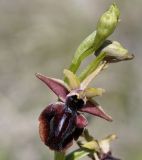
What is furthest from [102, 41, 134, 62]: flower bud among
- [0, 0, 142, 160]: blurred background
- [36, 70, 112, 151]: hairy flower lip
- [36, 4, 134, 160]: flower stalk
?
[0, 0, 142, 160]: blurred background

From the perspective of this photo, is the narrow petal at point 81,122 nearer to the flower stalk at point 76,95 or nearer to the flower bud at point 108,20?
the flower stalk at point 76,95

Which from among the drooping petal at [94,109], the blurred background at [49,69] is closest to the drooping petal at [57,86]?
the drooping petal at [94,109]

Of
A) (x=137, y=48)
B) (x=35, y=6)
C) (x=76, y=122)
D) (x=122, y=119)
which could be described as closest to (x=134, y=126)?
(x=122, y=119)

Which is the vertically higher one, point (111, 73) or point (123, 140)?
point (111, 73)

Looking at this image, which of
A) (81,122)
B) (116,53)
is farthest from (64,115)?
(116,53)

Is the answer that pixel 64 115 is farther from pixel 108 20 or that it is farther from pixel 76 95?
pixel 108 20

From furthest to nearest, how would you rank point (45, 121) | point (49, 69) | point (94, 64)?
point (49, 69) → point (94, 64) → point (45, 121)

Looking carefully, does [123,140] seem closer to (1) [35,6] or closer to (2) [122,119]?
(2) [122,119]
